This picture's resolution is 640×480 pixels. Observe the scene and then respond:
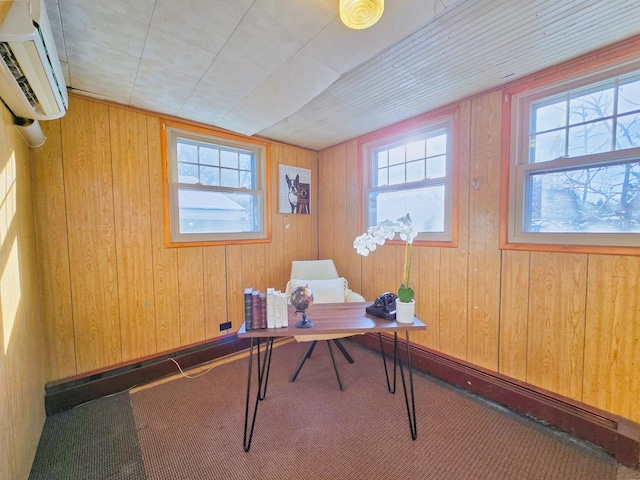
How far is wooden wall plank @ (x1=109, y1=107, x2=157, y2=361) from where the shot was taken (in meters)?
2.12

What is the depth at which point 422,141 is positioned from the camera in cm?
249

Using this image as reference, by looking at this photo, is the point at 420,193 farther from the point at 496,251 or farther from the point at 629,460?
the point at 629,460

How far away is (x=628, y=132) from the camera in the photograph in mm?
1510

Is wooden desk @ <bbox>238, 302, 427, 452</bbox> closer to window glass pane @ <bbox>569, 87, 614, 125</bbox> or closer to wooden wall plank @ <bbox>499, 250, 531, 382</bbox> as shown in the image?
wooden wall plank @ <bbox>499, 250, 531, 382</bbox>

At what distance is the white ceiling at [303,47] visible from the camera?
120 centimetres

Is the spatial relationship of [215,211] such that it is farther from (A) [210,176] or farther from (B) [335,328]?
(B) [335,328]

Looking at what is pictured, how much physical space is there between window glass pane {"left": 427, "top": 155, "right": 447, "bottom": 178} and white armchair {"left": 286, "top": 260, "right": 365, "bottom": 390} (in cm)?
137

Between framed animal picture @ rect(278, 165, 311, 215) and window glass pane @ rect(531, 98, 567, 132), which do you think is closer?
window glass pane @ rect(531, 98, 567, 132)

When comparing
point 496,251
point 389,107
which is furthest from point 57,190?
point 496,251

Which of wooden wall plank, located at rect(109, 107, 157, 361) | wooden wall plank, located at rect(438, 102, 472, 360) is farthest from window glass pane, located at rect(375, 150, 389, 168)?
wooden wall plank, located at rect(109, 107, 157, 361)

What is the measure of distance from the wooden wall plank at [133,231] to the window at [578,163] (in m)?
2.97

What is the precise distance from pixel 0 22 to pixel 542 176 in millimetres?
2878

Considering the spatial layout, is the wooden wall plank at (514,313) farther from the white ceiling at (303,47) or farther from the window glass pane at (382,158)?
the window glass pane at (382,158)

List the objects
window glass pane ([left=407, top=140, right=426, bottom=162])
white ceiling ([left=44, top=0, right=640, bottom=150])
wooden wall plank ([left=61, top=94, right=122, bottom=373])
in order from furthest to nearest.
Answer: window glass pane ([left=407, top=140, right=426, bottom=162]) → wooden wall plank ([left=61, top=94, right=122, bottom=373]) → white ceiling ([left=44, top=0, right=640, bottom=150])
